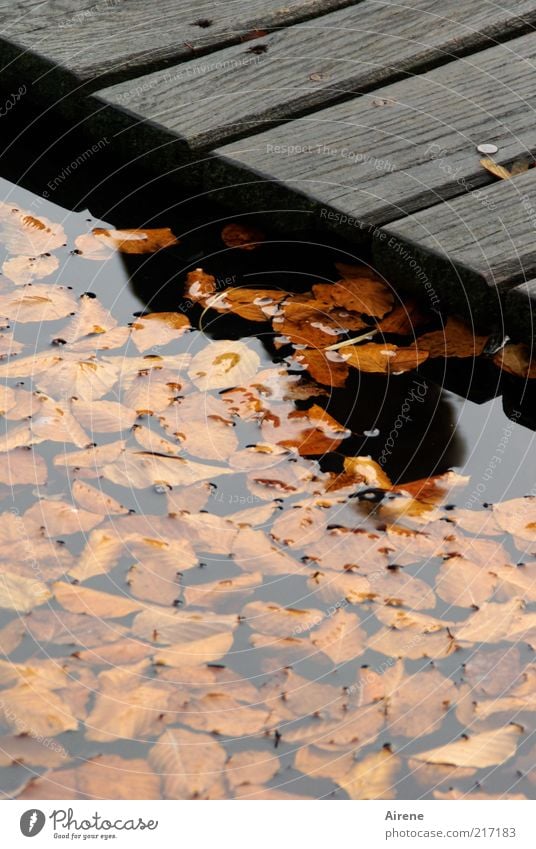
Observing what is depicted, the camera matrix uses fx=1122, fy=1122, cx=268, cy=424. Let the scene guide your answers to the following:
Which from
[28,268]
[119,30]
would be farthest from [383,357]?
[119,30]

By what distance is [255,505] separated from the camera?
1.98 meters

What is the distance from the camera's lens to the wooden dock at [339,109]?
2412 millimetres

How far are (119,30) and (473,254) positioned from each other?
1.25 m

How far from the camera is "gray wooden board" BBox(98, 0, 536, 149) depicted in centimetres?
273

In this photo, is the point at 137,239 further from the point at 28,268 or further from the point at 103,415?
the point at 103,415

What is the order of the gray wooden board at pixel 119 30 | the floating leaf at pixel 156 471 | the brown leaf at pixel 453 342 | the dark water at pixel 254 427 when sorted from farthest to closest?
the gray wooden board at pixel 119 30 → the brown leaf at pixel 453 342 → the floating leaf at pixel 156 471 → the dark water at pixel 254 427

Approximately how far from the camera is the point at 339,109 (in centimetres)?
276

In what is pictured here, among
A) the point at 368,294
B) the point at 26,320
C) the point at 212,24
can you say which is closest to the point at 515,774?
the point at 368,294

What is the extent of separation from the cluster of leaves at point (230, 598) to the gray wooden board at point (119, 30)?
94 cm

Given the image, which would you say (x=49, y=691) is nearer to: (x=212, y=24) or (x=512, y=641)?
(x=512, y=641)

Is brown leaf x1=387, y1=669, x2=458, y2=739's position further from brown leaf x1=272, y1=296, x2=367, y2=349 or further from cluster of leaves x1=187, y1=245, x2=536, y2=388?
brown leaf x1=272, y1=296, x2=367, y2=349

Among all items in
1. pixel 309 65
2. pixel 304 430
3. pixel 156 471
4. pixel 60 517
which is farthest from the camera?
pixel 309 65

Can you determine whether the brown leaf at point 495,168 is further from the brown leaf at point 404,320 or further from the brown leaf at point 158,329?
the brown leaf at point 158,329

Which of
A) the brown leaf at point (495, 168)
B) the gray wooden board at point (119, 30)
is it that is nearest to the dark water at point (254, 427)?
the gray wooden board at point (119, 30)
